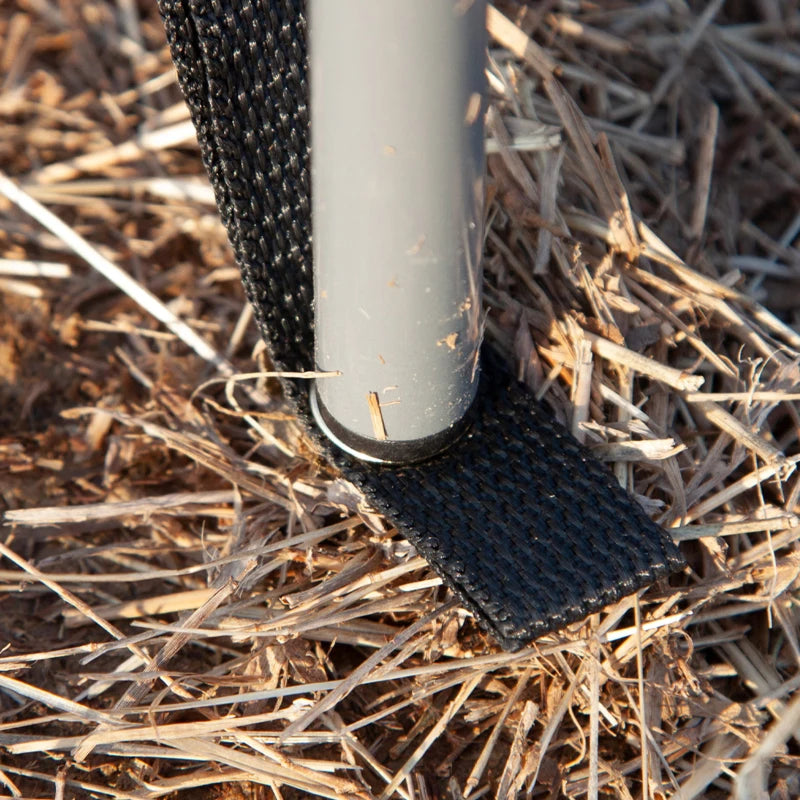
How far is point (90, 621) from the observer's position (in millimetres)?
1580

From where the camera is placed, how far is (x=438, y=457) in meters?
1.48

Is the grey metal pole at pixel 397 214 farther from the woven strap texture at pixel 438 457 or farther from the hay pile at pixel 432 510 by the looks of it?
the hay pile at pixel 432 510

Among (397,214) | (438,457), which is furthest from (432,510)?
(397,214)

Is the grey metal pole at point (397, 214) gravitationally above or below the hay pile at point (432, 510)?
above

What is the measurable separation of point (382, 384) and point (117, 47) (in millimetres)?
1579

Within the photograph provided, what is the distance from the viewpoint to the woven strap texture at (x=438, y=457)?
1.33 meters

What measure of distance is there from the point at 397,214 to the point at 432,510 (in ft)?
1.59

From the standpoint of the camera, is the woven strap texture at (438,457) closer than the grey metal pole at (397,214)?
No

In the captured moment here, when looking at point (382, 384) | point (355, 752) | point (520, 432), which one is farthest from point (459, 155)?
point (355, 752)

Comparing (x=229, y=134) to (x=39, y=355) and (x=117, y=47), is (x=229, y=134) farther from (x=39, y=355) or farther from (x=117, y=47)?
(x=117, y=47)

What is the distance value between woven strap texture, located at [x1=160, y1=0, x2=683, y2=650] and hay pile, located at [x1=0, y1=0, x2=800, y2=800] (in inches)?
4.0

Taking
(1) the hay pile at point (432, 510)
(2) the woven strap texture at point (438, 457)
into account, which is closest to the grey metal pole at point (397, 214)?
(2) the woven strap texture at point (438, 457)

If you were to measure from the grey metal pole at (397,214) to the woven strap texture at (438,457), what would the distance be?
81 mm

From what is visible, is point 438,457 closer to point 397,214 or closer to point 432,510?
point 432,510
